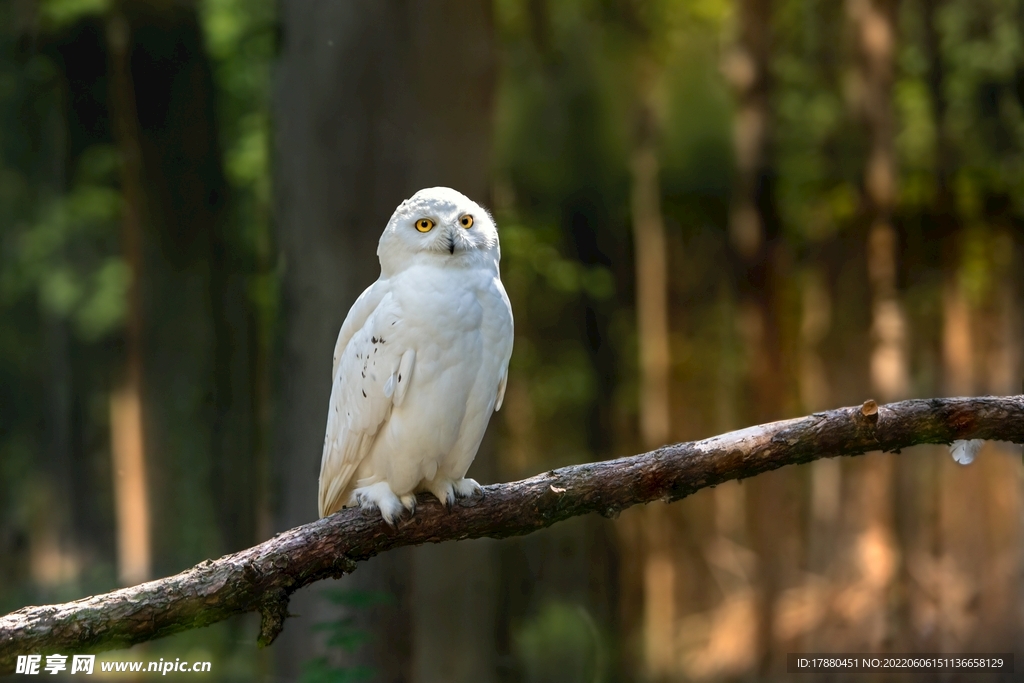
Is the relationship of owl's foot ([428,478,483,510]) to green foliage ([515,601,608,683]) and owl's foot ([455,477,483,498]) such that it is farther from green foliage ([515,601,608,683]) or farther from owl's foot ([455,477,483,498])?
green foliage ([515,601,608,683])

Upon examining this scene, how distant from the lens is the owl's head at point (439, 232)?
6.46ft

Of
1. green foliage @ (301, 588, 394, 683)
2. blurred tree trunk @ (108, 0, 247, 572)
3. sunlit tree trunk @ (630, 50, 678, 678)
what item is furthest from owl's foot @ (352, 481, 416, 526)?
sunlit tree trunk @ (630, 50, 678, 678)

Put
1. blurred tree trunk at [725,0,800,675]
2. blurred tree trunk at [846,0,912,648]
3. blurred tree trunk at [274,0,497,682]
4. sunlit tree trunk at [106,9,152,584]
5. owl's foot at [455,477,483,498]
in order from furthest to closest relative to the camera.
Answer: blurred tree trunk at [725,0,800,675] → sunlit tree trunk at [106,9,152,584] → blurred tree trunk at [846,0,912,648] → blurred tree trunk at [274,0,497,682] → owl's foot at [455,477,483,498]

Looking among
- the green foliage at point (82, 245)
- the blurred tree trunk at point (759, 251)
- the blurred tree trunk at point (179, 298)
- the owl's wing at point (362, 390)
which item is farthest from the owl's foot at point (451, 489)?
the green foliage at point (82, 245)

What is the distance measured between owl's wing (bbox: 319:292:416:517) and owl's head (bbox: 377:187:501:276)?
0.44 ft

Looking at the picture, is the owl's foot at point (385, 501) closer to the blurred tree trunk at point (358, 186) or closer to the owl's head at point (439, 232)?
the owl's head at point (439, 232)

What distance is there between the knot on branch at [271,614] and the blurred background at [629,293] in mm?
2715

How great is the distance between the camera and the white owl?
6.50ft

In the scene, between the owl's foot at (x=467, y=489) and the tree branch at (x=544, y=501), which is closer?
the tree branch at (x=544, y=501)

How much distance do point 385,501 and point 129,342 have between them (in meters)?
3.90

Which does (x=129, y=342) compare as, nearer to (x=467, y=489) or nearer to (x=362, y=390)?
(x=362, y=390)

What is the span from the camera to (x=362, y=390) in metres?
2.09

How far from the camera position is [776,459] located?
6.56 ft

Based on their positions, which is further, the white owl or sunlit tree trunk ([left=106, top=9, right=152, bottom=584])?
sunlit tree trunk ([left=106, top=9, right=152, bottom=584])
